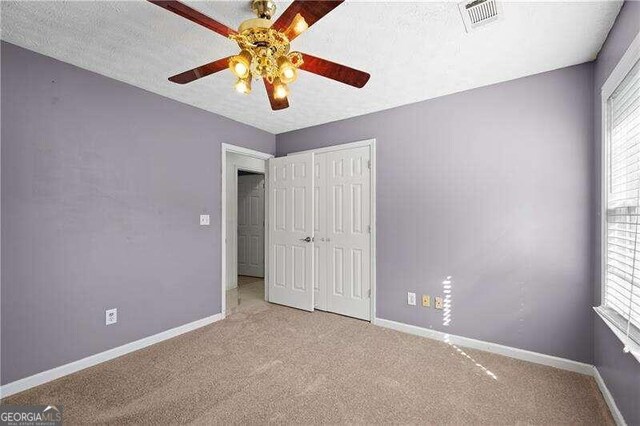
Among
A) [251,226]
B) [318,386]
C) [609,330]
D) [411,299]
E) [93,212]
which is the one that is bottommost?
[318,386]

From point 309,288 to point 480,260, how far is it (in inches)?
78.6

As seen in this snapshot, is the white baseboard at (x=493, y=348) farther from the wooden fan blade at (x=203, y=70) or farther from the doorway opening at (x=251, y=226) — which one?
the doorway opening at (x=251, y=226)

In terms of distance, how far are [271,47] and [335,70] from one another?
36 cm

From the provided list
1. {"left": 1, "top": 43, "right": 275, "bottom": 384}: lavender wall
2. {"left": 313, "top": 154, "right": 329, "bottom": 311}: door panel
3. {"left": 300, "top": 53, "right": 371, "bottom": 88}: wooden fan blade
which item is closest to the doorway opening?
{"left": 313, "top": 154, "right": 329, "bottom": 311}: door panel

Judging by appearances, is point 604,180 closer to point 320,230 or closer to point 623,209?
point 623,209

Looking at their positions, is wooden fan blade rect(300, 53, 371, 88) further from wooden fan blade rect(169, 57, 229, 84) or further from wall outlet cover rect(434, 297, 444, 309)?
wall outlet cover rect(434, 297, 444, 309)

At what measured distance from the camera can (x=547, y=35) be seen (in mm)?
1901

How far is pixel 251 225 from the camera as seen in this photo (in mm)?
5734

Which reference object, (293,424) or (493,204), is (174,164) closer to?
(293,424)

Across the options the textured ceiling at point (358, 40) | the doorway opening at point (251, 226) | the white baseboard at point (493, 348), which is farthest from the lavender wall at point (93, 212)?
the doorway opening at point (251, 226)

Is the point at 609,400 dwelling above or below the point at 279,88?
below

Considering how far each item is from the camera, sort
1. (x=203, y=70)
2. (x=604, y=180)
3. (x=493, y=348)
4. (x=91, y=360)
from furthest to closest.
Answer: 1. (x=493, y=348)
2. (x=91, y=360)
3. (x=604, y=180)
4. (x=203, y=70)

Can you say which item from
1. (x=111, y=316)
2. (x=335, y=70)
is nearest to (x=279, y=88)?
(x=335, y=70)

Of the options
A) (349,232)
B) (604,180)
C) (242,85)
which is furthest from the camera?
(349,232)
